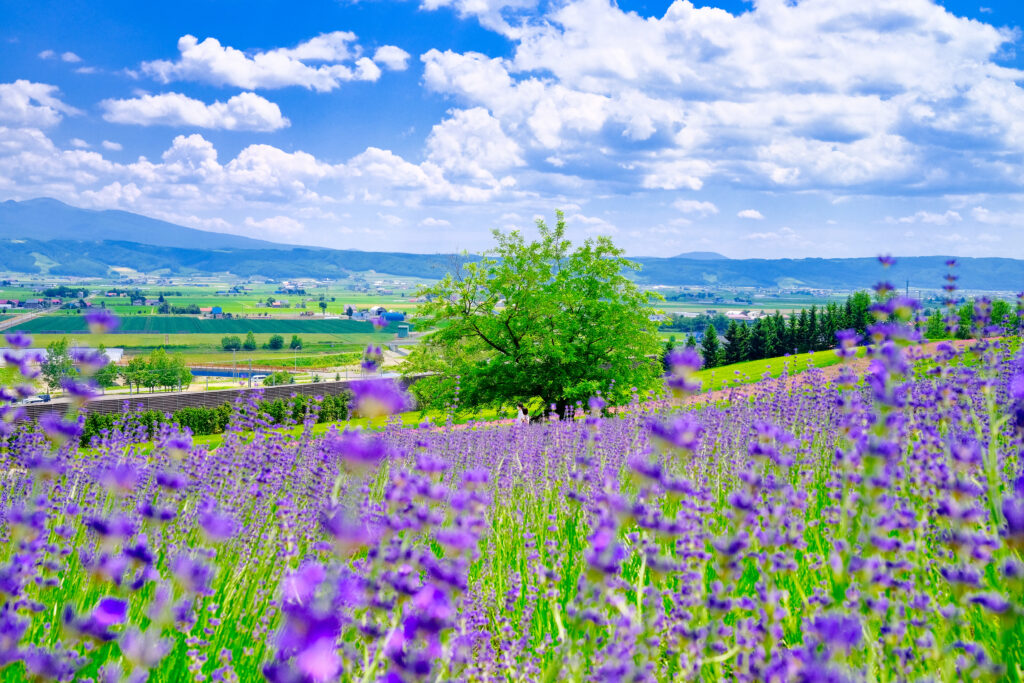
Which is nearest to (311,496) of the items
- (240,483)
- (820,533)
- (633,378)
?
(240,483)

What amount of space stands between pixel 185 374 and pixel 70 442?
106395mm

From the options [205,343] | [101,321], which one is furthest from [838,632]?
[205,343]

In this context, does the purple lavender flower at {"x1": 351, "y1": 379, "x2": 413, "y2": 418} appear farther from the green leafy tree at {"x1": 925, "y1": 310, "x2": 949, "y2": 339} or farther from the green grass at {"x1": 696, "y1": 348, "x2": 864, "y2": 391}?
the green leafy tree at {"x1": 925, "y1": 310, "x2": 949, "y2": 339}

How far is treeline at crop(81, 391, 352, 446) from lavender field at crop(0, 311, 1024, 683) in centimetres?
24

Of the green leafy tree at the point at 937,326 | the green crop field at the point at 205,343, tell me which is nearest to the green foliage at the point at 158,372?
the green crop field at the point at 205,343

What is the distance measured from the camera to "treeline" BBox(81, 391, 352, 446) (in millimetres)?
4330

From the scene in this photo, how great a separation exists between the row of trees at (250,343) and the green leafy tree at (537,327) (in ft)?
444

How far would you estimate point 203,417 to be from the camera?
103 ft

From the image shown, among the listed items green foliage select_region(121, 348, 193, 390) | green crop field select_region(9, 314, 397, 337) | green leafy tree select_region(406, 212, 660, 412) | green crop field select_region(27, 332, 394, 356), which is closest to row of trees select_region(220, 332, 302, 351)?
green crop field select_region(27, 332, 394, 356)

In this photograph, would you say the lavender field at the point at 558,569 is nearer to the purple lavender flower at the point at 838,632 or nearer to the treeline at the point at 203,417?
the purple lavender flower at the point at 838,632

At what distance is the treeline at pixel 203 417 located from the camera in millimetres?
4330

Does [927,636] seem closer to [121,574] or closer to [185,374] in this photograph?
[121,574]

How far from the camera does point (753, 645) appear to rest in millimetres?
1789

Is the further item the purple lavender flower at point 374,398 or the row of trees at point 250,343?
the row of trees at point 250,343
